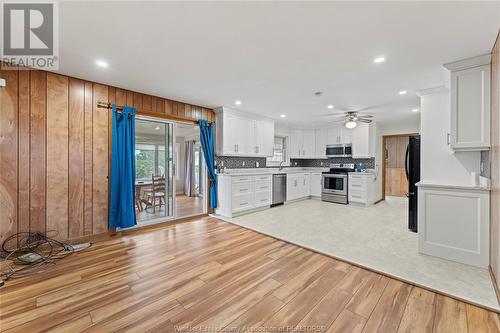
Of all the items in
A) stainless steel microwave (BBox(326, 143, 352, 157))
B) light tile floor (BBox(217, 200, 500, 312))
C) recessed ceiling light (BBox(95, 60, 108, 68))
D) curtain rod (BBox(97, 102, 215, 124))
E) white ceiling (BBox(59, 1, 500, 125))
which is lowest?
light tile floor (BBox(217, 200, 500, 312))

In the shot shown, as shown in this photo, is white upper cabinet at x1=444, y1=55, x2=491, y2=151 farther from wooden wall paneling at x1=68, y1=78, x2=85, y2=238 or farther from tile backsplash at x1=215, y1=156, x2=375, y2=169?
wooden wall paneling at x1=68, y1=78, x2=85, y2=238

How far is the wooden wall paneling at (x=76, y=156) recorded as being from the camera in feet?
10.1

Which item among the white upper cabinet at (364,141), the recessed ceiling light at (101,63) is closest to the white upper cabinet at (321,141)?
the white upper cabinet at (364,141)

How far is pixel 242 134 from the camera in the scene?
16.9 ft

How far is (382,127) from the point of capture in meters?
6.68

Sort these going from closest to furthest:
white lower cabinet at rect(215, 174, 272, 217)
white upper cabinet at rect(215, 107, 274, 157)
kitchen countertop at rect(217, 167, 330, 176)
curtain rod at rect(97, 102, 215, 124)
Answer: curtain rod at rect(97, 102, 215, 124) → white lower cabinet at rect(215, 174, 272, 217) → white upper cabinet at rect(215, 107, 274, 157) → kitchen countertop at rect(217, 167, 330, 176)

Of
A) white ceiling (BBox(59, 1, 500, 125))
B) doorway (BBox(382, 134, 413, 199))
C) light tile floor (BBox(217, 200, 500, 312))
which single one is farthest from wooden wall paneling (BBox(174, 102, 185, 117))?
doorway (BBox(382, 134, 413, 199))

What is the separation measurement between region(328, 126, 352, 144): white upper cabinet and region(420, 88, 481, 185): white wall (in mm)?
3407

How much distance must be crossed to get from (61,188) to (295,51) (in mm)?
3634

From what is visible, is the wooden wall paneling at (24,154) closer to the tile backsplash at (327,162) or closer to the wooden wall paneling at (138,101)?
the wooden wall paneling at (138,101)

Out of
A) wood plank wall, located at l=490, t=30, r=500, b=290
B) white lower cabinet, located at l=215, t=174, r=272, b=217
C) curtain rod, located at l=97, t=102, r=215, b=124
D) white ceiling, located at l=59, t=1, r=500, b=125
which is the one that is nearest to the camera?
white ceiling, located at l=59, t=1, r=500, b=125

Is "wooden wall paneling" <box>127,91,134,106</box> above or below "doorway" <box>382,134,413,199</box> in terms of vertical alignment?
above

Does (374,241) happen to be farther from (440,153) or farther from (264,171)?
(264,171)

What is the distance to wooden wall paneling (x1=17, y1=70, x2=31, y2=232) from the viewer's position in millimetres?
2691
